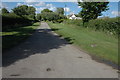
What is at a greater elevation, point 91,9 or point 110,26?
point 91,9

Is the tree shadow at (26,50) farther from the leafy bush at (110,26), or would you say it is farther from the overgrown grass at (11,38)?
the leafy bush at (110,26)

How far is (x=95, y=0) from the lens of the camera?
34.7 metres

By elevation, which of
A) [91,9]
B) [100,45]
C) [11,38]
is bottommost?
[100,45]

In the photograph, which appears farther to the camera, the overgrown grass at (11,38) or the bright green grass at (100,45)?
the overgrown grass at (11,38)

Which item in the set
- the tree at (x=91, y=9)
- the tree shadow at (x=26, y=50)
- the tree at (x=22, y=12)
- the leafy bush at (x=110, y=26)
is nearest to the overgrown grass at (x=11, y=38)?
the tree shadow at (x=26, y=50)

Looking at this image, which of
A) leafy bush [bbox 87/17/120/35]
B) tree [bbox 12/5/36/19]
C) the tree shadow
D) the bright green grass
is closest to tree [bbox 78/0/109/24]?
leafy bush [bbox 87/17/120/35]

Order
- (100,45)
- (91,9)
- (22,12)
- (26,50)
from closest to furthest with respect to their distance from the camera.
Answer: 1. (26,50)
2. (100,45)
3. (91,9)
4. (22,12)

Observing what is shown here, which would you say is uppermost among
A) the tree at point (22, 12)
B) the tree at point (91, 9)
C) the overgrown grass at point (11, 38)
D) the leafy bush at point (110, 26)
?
the tree at point (22, 12)

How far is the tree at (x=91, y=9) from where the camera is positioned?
Answer: 116 ft

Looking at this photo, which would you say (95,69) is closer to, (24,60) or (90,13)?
(24,60)

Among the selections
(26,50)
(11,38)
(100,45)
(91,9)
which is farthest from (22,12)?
(26,50)

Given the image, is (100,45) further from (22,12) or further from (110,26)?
(22,12)

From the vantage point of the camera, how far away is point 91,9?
35812mm

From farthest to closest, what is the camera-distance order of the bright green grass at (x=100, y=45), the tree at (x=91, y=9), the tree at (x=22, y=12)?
the tree at (x=22, y=12), the tree at (x=91, y=9), the bright green grass at (x=100, y=45)
